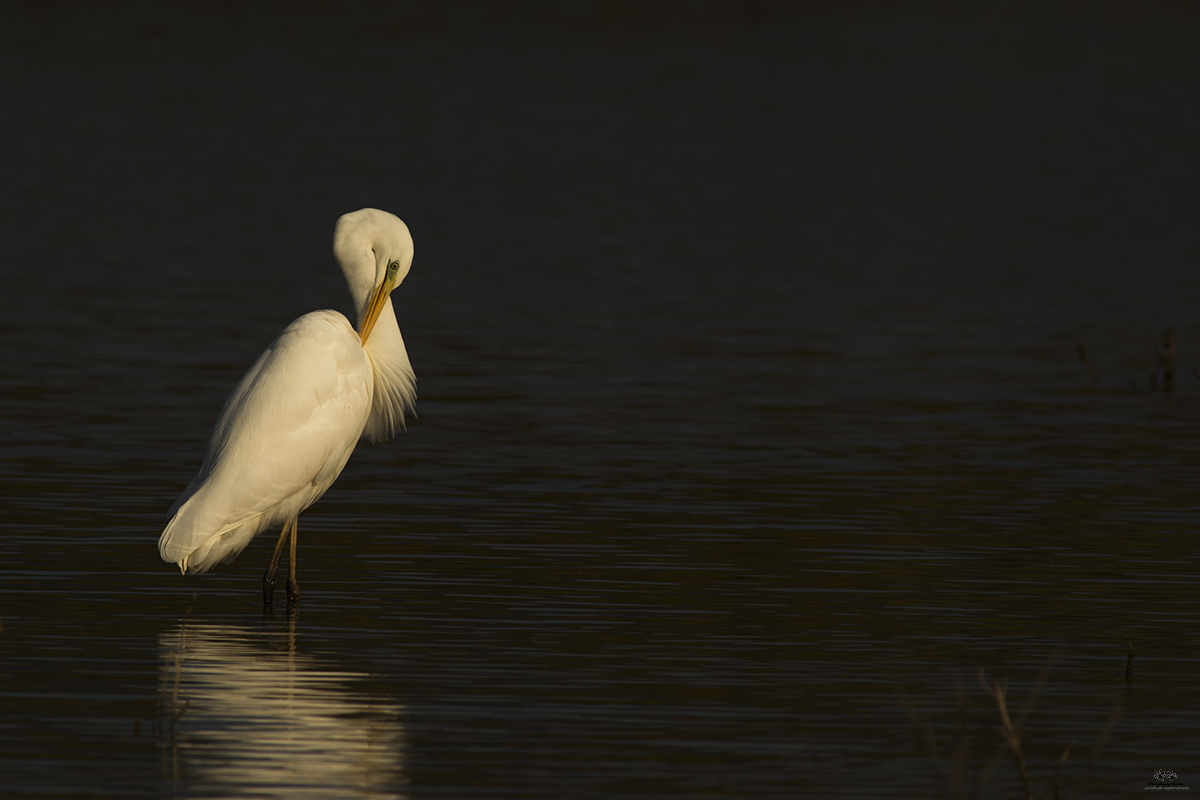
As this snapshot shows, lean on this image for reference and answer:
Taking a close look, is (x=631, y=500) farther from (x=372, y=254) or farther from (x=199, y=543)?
(x=199, y=543)

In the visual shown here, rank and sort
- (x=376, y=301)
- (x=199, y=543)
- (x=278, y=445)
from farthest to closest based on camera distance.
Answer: (x=376, y=301) < (x=278, y=445) < (x=199, y=543)

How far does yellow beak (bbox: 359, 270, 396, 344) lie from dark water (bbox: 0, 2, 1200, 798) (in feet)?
3.97

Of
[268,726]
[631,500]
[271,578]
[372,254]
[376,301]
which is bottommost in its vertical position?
[268,726]

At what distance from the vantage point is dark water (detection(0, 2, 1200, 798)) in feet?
25.5

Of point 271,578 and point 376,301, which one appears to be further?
point 376,301

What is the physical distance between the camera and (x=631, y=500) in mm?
13000

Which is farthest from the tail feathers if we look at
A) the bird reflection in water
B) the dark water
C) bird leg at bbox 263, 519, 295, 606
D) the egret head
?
the egret head

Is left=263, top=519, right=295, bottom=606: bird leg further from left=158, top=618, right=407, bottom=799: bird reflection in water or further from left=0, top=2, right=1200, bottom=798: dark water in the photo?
left=158, top=618, right=407, bottom=799: bird reflection in water

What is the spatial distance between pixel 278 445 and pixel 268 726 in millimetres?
2639

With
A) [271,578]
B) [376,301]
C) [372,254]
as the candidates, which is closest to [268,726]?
[271,578]

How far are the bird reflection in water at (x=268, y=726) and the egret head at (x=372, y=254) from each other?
2582 millimetres

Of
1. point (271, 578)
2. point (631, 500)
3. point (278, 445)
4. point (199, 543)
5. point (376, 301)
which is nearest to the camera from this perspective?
point (199, 543)

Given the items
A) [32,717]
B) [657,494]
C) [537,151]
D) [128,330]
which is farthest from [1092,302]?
[537,151]

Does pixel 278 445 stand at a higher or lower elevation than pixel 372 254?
lower
